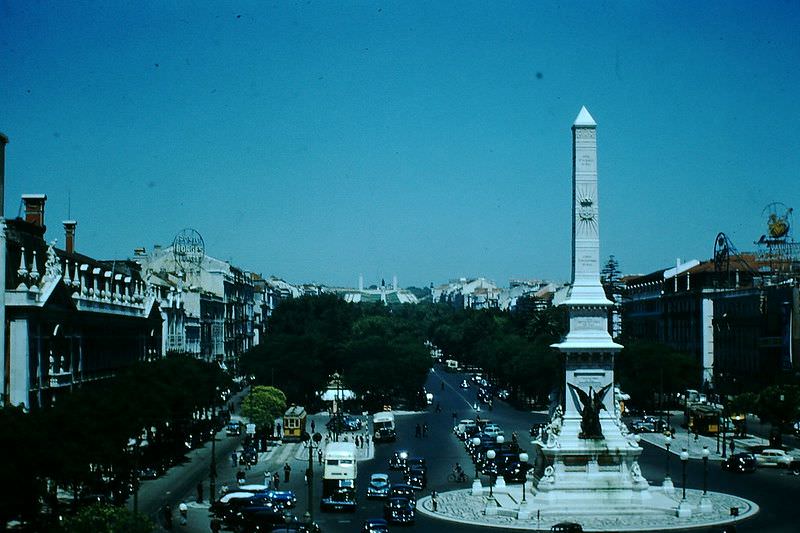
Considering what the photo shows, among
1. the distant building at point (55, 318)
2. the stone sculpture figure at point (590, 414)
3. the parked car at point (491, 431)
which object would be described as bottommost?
the parked car at point (491, 431)

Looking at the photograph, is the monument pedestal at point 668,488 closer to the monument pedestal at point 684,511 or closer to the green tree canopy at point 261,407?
the monument pedestal at point 684,511

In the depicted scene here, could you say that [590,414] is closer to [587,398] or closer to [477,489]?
[587,398]

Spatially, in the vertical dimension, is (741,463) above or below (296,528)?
below

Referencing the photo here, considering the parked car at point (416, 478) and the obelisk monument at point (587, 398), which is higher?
the obelisk monument at point (587, 398)

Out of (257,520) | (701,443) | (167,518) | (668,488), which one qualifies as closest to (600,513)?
(668,488)

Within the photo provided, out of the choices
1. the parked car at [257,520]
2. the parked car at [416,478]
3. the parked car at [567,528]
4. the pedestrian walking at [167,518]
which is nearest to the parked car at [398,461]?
the parked car at [416,478]

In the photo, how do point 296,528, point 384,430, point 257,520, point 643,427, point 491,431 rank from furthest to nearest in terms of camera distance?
point 643,427
point 384,430
point 491,431
point 257,520
point 296,528

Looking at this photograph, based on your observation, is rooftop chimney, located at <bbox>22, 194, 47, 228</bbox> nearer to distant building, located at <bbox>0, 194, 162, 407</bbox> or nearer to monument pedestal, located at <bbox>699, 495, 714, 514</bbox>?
distant building, located at <bbox>0, 194, 162, 407</bbox>
